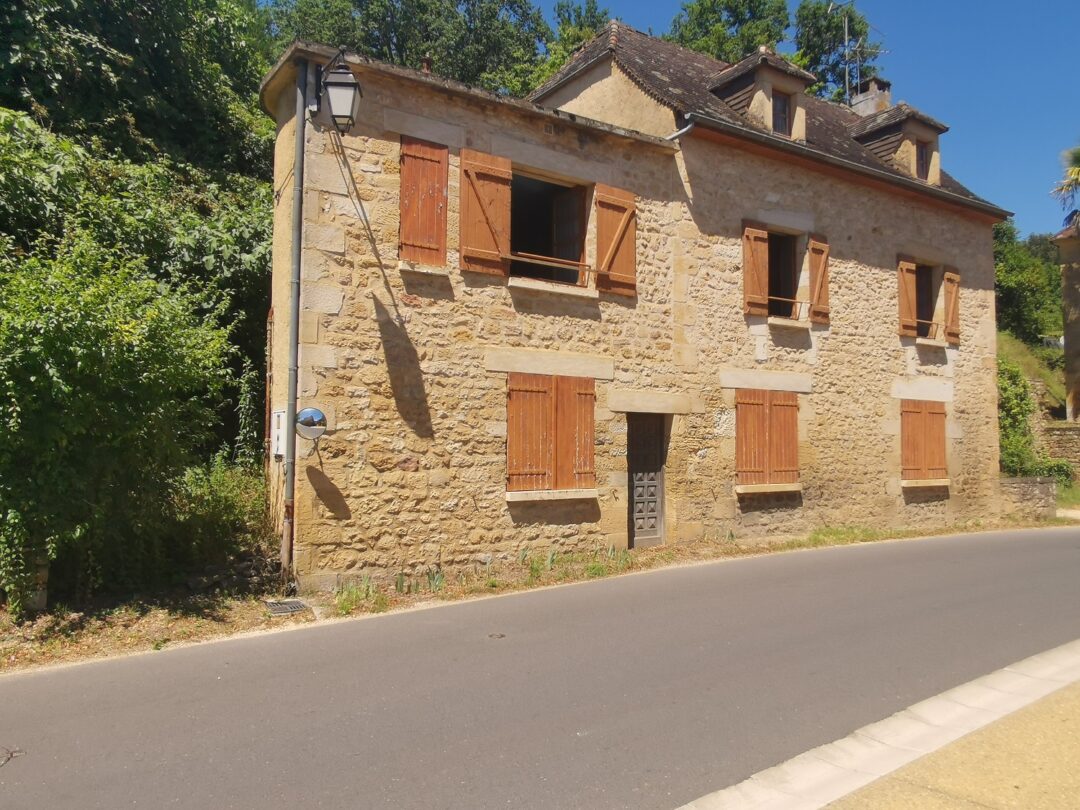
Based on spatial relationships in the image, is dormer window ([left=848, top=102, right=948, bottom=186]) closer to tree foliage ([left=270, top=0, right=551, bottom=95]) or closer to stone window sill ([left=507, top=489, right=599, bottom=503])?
stone window sill ([left=507, top=489, right=599, bottom=503])

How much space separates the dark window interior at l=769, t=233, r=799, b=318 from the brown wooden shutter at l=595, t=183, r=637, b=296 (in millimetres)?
3396

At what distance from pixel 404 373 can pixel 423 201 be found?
76.9 inches

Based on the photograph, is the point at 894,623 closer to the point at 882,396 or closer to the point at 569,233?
the point at 569,233

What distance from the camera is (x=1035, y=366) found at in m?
26.3

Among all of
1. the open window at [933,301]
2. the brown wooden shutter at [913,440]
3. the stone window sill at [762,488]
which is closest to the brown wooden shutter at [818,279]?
the open window at [933,301]

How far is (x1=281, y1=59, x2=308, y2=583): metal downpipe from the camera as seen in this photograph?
7820mm

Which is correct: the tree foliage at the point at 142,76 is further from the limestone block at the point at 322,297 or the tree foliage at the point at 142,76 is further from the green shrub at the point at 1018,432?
the green shrub at the point at 1018,432

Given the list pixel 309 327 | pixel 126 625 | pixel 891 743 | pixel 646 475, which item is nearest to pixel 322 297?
pixel 309 327

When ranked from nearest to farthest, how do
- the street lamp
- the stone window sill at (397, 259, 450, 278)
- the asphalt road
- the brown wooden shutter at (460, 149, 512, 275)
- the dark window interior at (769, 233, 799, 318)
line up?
the asphalt road
the street lamp
the stone window sill at (397, 259, 450, 278)
the brown wooden shutter at (460, 149, 512, 275)
the dark window interior at (769, 233, 799, 318)

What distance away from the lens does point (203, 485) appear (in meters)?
8.36

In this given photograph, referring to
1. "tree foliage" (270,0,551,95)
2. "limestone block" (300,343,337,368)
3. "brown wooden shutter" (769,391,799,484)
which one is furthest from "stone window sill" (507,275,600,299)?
"tree foliage" (270,0,551,95)

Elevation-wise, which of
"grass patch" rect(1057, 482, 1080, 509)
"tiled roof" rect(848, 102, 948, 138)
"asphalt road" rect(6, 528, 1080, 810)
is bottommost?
"asphalt road" rect(6, 528, 1080, 810)

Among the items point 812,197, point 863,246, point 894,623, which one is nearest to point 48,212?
point 894,623

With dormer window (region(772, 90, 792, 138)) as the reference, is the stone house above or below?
below
